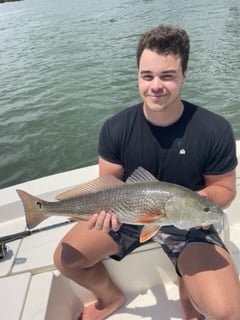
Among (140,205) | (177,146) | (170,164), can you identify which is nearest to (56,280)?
(140,205)

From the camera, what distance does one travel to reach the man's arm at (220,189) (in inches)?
100

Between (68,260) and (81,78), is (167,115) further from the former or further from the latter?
(81,78)

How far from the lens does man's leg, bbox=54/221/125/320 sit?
260 cm

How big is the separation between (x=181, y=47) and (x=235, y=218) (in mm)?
1870

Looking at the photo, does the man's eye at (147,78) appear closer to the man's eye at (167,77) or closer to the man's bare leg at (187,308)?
the man's eye at (167,77)

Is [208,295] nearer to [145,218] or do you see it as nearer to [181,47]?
[145,218]

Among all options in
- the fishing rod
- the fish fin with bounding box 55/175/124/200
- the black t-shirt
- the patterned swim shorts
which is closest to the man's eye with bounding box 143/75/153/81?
the black t-shirt

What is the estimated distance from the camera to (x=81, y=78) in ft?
41.3

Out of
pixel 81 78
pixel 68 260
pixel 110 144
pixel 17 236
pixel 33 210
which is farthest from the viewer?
pixel 81 78

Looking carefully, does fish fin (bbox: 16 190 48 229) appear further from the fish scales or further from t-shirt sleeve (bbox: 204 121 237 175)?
t-shirt sleeve (bbox: 204 121 237 175)

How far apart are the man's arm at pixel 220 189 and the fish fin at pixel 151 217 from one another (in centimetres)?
46

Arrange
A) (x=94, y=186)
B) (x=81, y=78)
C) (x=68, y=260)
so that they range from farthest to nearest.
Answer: (x=81, y=78) → (x=68, y=260) → (x=94, y=186)

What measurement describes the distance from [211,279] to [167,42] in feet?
4.71

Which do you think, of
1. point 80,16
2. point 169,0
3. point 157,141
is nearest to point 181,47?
point 157,141
